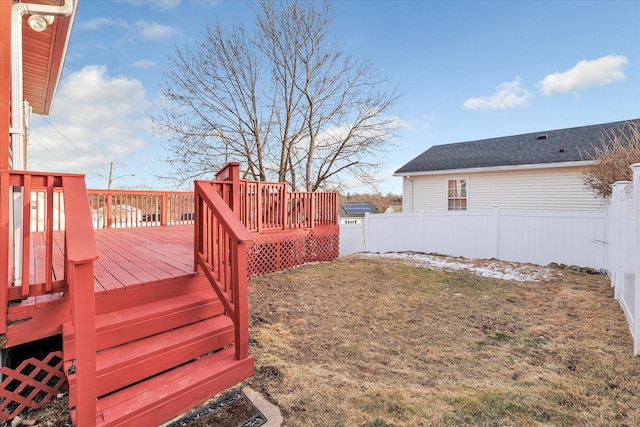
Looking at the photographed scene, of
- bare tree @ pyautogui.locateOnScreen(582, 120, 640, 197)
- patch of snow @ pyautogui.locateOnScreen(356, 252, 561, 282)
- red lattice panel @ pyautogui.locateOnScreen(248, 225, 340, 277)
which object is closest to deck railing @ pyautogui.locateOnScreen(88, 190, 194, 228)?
red lattice panel @ pyautogui.locateOnScreen(248, 225, 340, 277)

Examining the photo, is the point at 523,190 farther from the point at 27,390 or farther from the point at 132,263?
the point at 27,390

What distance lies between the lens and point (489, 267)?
7.34 metres

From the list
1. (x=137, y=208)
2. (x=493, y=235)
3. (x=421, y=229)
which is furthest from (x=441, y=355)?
(x=137, y=208)

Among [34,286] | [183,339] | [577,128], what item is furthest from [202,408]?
[577,128]

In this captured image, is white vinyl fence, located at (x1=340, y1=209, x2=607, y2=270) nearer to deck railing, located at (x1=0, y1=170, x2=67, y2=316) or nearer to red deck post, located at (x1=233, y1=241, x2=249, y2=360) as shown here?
red deck post, located at (x1=233, y1=241, x2=249, y2=360)

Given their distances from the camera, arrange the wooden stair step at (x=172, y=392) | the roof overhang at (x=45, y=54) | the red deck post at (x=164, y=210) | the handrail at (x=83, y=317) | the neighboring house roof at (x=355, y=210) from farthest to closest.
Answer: the neighboring house roof at (x=355, y=210), the red deck post at (x=164, y=210), the roof overhang at (x=45, y=54), the wooden stair step at (x=172, y=392), the handrail at (x=83, y=317)

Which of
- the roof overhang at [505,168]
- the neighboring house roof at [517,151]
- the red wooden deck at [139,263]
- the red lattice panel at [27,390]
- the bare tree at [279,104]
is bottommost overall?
the red lattice panel at [27,390]

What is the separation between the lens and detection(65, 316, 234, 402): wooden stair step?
6.42 feet

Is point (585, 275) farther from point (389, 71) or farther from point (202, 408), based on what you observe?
point (389, 71)

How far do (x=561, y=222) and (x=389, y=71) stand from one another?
344 inches

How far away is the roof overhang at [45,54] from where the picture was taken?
3848 mm

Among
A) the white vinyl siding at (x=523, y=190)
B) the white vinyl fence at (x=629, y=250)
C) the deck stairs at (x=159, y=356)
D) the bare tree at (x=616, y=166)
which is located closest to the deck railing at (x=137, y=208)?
the deck stairs at (x=159, y=356)

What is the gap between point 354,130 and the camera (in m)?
13.1

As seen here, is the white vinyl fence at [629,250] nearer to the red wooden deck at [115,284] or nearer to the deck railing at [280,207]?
the red wooden deck at [115,284]
